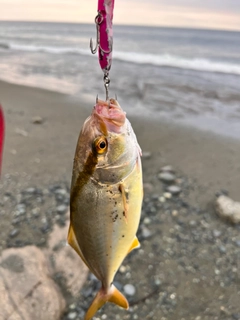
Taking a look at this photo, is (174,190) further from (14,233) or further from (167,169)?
(14,233)

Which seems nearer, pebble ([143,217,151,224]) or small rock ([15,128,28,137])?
pebble ([143,217,151,224])

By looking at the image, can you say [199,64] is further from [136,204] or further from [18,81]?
[136,204]

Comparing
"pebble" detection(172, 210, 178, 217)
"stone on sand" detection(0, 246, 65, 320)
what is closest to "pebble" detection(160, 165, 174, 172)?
"pebble" detection(172, 210, 178, 217)

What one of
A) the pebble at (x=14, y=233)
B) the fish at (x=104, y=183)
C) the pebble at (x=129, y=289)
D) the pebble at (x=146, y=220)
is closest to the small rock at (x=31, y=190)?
the pebble at (x=14, y=233)

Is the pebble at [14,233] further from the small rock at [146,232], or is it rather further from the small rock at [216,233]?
the small rock at [216,233]

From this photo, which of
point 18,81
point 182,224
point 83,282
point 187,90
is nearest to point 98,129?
point 83,282

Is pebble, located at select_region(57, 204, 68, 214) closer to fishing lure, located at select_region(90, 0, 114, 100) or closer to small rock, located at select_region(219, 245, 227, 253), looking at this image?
small rock, located at select_region(219, 245, 227, 253)

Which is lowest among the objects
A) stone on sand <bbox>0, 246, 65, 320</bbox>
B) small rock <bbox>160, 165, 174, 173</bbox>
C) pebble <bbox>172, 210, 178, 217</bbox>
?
small rock <bbox>160, 165, 174, 173</bbox>
